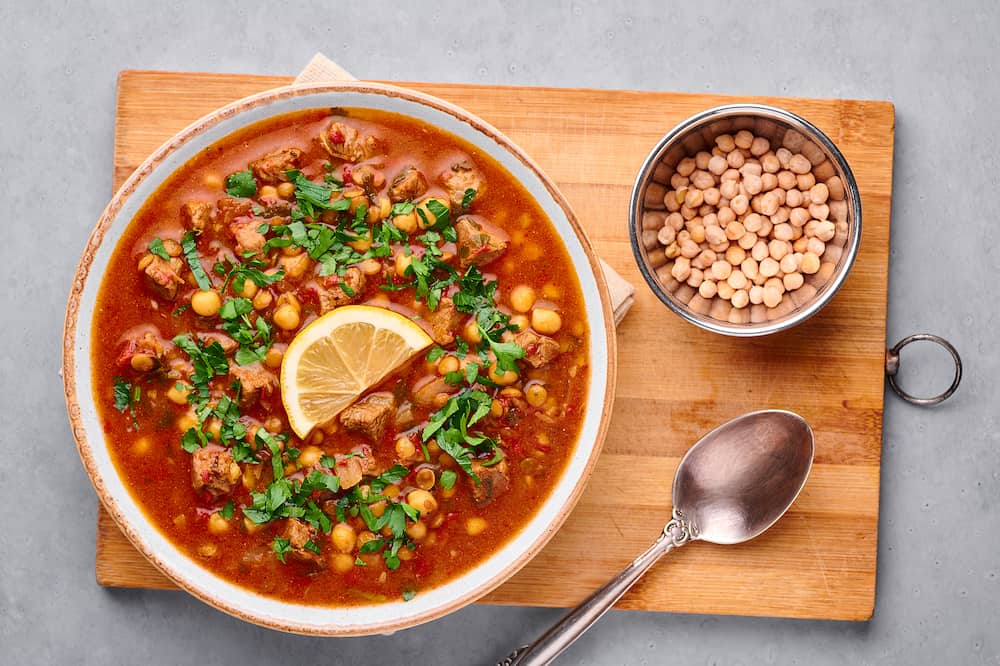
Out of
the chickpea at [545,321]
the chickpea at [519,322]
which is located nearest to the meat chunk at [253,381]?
the chickpea at [519,322]

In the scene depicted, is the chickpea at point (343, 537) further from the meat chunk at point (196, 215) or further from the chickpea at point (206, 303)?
the meat chunk at point (196, 215)

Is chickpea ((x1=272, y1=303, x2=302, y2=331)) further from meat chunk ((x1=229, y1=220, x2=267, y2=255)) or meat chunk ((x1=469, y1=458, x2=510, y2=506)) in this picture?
meat chunk ((x1=469, y1=458, x2=510, y2=506))

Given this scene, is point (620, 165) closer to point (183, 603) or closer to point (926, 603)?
point (926, 603)

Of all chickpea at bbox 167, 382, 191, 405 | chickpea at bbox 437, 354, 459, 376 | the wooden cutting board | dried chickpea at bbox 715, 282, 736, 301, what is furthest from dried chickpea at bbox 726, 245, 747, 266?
chickpea at bbox 167, 382, 191, 405

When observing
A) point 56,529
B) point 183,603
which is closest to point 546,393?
point 183,603

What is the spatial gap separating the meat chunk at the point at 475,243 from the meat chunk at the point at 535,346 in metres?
0.40

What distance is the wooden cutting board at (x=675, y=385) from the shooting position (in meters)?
4.70

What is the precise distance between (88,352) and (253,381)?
31.2 inches

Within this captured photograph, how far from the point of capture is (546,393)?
13.9 feet

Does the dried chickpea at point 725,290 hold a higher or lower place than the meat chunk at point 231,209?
lower

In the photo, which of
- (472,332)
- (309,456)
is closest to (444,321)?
(472,332)

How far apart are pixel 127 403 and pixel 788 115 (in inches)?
138

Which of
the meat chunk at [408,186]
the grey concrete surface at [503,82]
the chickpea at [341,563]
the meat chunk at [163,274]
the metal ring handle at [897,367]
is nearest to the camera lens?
the meat chunk at [163,274]

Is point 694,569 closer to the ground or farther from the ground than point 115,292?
closer to the ground
